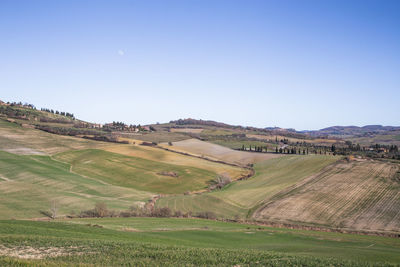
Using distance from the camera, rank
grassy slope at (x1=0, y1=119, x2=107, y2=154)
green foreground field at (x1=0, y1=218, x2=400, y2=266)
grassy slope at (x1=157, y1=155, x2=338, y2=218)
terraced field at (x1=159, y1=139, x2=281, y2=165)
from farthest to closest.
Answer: terraced field at (x1=159, y1=139, x2=281, y2=165), grassy slope at (x1=0, y1=119, x2=107, y2=154), grassy slope at (x1=157, y1=155, x2=338, y2=218), green foreground field at (x1=0, y1=218, x2=400, y2=266)

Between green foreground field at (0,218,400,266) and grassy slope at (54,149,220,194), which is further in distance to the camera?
grassy slope at (54,149,220,194)

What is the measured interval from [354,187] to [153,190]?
42942 mm

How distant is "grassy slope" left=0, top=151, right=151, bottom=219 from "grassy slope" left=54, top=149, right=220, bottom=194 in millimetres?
5080

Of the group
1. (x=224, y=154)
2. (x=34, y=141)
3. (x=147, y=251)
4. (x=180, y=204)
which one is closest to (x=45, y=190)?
(x=180, y=204)

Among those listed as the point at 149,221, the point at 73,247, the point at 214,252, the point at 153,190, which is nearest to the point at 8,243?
the point at 73,247

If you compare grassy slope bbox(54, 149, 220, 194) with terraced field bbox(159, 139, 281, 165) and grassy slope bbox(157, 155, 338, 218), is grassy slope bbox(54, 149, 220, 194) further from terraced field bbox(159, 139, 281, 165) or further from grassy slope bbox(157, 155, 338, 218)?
terraced field bbox(159, 139, 281, 165)

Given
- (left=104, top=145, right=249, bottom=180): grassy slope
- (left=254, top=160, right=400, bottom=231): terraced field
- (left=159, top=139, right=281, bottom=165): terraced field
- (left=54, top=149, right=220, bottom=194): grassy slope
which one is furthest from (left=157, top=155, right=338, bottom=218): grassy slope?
Result: (left=159, top=139, right=281, bottom=165): terraced field

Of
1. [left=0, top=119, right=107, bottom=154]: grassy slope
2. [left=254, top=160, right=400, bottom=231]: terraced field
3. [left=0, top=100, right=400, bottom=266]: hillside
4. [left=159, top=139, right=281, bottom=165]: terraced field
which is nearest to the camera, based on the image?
[left=0, top=100, right=400, bottom=266]: hillside

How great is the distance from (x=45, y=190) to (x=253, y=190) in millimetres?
41884

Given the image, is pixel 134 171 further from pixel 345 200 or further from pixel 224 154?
pixel 345 200

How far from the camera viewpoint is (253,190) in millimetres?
73062

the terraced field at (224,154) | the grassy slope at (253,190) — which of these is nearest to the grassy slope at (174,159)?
the grassy slope at (253,190)

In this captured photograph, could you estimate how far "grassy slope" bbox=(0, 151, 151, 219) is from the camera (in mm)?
50219

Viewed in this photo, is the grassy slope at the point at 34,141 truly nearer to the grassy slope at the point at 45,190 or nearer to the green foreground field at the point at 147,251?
the grassy slope at the point at 45,190
